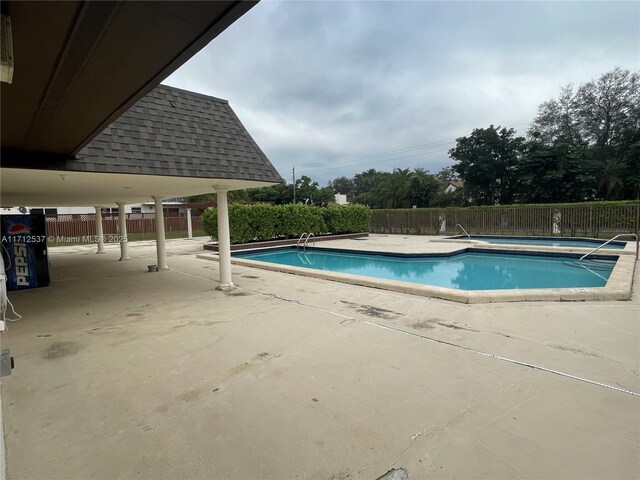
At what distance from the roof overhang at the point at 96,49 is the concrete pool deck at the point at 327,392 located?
262 centimetres

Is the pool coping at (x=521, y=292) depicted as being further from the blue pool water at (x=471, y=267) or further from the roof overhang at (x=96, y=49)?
the roof overhang at (x=96, y=49)

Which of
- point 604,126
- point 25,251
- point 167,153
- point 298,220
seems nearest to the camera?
point 167,153

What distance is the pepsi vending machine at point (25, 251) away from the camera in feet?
25.7

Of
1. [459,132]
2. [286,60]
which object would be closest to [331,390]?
[286,60]

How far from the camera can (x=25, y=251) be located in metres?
8.11

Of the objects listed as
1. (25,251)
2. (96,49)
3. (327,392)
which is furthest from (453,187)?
(96,49)

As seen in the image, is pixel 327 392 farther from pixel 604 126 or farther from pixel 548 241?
pixel 604 126

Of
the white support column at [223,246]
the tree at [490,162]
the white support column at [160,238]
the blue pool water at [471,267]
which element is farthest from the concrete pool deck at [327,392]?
the tree at [490,162]

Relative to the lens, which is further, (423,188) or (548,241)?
(423,188)

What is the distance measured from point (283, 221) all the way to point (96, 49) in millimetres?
15677

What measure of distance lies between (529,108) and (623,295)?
1525 inches

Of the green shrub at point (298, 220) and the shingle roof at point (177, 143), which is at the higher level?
the shingle roof at point (177, 143)

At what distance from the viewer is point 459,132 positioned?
34.2 meters

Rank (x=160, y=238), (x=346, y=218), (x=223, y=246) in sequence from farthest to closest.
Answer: (x=346, y=218), (x=160, y=238), (x=223, y=246)
